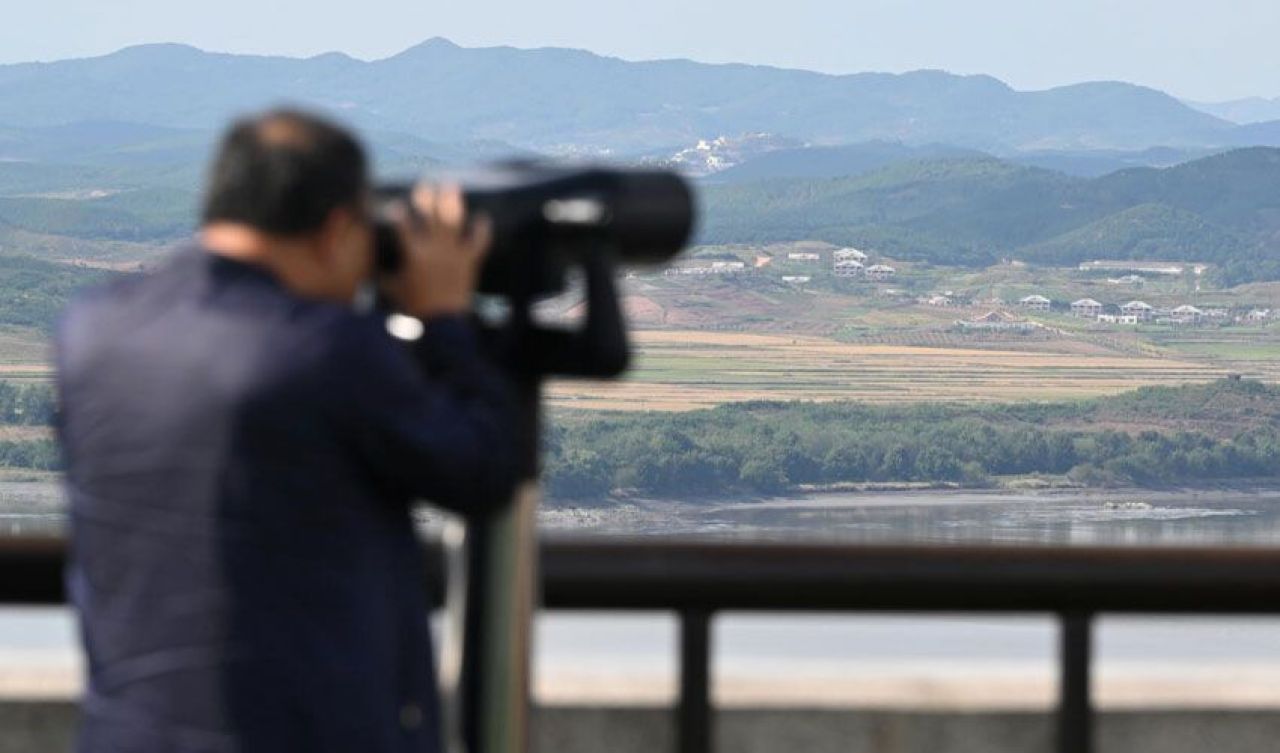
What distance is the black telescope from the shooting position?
238 cm

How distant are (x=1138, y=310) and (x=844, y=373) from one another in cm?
3620

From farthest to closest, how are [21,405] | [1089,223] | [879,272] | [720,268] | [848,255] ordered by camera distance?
[1089,223]
[848,255]
[879,272]
[720,268]
[21,405]

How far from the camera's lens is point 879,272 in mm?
157375

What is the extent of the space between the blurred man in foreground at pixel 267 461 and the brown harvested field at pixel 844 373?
92.6m

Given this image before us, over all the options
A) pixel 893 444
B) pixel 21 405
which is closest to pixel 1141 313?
pixel 893 444

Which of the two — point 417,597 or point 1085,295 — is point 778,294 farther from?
point 417,597

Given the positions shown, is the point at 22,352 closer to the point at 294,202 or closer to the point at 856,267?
the point at 856,267

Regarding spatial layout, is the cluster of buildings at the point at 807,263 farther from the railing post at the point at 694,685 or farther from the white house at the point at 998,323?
the railing post at the point at 694,685

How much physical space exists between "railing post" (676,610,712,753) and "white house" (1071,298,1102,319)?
14441cm

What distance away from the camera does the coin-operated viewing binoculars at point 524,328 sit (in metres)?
2.37

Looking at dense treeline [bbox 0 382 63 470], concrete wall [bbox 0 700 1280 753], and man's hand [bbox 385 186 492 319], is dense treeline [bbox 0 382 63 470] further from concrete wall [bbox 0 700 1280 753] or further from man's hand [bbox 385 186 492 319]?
man's hand [bbox 385 186 492 319]

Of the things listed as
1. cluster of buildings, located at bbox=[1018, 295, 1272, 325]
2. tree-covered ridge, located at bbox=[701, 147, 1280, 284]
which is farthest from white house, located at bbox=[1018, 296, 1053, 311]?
tree-covered ridge, located at bbox=[701, 147, 1280, 284]

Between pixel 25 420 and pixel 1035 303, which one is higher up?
pixel 25 420

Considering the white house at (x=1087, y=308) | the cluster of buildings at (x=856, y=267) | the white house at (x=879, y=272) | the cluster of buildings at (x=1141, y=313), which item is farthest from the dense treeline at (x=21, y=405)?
the white house at (x=879, y=272)
